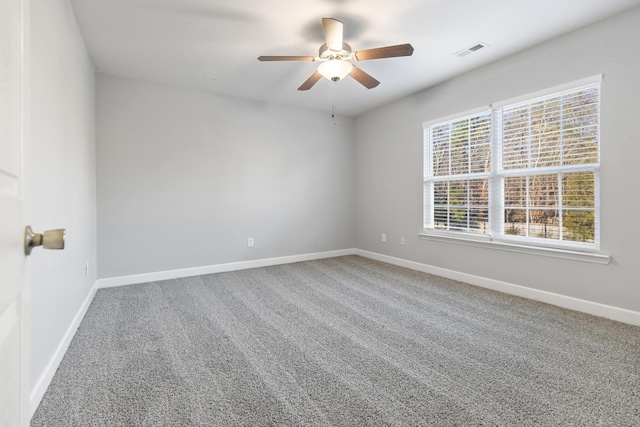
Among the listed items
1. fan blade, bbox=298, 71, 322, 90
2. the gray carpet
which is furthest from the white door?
fan blade, bbox=298, 71, 322, 90

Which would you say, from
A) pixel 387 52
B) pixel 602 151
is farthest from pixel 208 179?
pixel 602 151

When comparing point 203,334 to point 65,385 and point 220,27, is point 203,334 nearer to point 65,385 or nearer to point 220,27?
point 65,385

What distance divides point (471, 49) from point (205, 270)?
158 inches

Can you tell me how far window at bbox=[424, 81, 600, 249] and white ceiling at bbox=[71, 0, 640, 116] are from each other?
624 mm

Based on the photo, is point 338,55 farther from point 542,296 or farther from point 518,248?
point 542,296

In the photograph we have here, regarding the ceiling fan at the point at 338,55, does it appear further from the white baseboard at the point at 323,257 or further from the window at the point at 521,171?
the white baseboard at the point at 323,257

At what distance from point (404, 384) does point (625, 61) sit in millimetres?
3057

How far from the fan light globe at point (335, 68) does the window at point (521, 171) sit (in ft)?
5.85

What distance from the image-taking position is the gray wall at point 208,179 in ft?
11.8

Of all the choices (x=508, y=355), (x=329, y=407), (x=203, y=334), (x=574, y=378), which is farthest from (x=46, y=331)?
(x=574, y=378)

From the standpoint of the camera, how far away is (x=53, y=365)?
1.83 meters

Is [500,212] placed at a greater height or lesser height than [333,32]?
lesser

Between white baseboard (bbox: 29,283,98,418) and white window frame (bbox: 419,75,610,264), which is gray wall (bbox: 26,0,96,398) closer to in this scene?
white baseboard (bbox: 29,283,98,418)

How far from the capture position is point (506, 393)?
1631 millimetres
